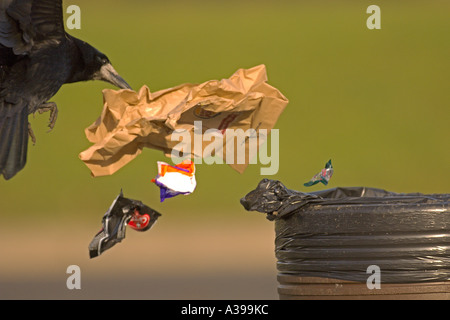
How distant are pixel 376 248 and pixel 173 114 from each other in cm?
96

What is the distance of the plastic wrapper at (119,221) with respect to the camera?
2898 mm

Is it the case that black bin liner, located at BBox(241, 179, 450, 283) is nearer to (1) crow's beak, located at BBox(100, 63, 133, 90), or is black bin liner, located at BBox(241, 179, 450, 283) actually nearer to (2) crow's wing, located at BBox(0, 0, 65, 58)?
(2) crow's wing, located at BBox(0, 0, 65, 58)

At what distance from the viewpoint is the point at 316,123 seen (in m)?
14.2

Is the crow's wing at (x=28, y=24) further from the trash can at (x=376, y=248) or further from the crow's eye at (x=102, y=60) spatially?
the trash can at (x=376, y=248)

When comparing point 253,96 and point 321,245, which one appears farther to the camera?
point 253,96

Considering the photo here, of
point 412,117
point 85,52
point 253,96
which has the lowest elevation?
point 253,96

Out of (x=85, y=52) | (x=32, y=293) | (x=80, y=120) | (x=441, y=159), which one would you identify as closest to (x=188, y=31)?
(x=80, y=120)

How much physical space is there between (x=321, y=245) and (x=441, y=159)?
37.8ft

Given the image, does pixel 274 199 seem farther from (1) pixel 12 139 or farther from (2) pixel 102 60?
(2) pixel 102 60

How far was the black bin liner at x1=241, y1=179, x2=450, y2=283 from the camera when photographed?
2.89 meters

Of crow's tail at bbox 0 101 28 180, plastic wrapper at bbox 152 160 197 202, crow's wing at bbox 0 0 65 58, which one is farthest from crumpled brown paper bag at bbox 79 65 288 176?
crow's wing at bbox 0 0 65 58

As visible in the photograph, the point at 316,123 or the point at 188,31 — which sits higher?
the point at 188,31

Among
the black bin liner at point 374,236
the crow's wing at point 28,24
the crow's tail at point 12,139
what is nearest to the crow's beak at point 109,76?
the crow's wing at point 28,24

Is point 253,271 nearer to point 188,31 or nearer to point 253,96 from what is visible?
point 253,96
